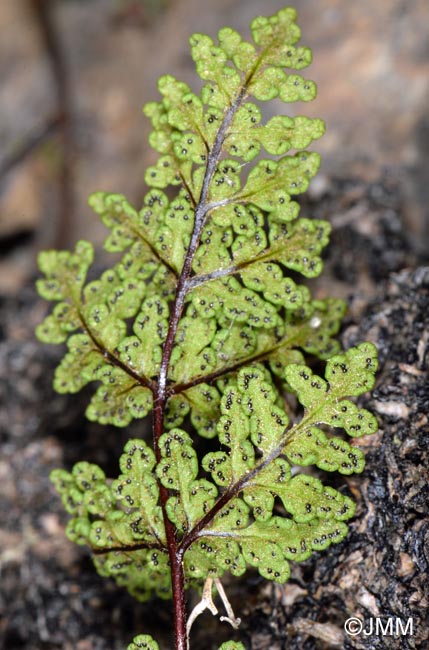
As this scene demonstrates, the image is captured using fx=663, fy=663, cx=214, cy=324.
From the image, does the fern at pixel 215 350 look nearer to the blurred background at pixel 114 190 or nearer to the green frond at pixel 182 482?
the green frond at pixel 182 482

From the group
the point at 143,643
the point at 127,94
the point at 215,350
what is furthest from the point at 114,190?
the point at 143,643

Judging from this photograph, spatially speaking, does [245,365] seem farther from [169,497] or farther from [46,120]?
[46,120]

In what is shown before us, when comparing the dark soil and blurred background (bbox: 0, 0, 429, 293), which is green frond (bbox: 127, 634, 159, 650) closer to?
the dark soil

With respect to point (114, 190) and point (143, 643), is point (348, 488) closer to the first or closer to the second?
point (143, 643)

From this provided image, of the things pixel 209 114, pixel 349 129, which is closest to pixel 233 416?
pixel 209 114

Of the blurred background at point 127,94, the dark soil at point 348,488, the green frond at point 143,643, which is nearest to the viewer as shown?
the green frond at point 143,643

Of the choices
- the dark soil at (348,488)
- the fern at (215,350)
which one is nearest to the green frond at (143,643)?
the fern at (215,350)
